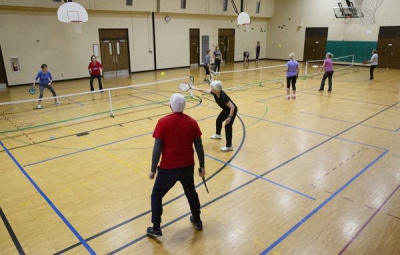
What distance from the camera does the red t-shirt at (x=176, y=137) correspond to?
380 centimetres

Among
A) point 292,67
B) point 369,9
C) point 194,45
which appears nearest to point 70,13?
point 292,67

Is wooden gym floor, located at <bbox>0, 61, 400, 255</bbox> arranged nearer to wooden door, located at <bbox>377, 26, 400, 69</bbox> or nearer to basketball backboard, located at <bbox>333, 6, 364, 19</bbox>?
wooden door, located at <bbox>377, 26, 400, 69</bbox>

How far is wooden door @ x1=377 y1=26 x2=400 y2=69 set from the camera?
23.6 meters

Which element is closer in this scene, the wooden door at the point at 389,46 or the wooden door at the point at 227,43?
the wooden door at the point at 389,46

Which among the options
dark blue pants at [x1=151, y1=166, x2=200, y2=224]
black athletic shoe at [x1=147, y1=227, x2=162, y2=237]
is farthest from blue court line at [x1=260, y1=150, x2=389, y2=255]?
black athletic shoe at [x1=147, y1=227, x2=162, y2=237]

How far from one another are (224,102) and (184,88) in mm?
1662

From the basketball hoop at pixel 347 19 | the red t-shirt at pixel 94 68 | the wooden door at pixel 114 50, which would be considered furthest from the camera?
the basketball hoop at pixel 347 19

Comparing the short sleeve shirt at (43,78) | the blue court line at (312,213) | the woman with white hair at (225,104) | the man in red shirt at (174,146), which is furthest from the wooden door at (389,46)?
the man in red shirt at (174,146)

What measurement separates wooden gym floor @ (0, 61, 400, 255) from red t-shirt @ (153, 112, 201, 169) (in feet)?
4.13

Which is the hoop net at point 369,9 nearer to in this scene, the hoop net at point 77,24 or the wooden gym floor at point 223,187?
the wooden gym floor at point 223,187

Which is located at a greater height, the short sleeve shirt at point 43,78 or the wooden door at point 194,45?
the wooden door at point 194,45

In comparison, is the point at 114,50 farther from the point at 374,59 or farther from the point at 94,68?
the point at 374,59

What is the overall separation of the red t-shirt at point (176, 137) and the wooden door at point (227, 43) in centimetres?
2489

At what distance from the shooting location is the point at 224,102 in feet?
22.6
